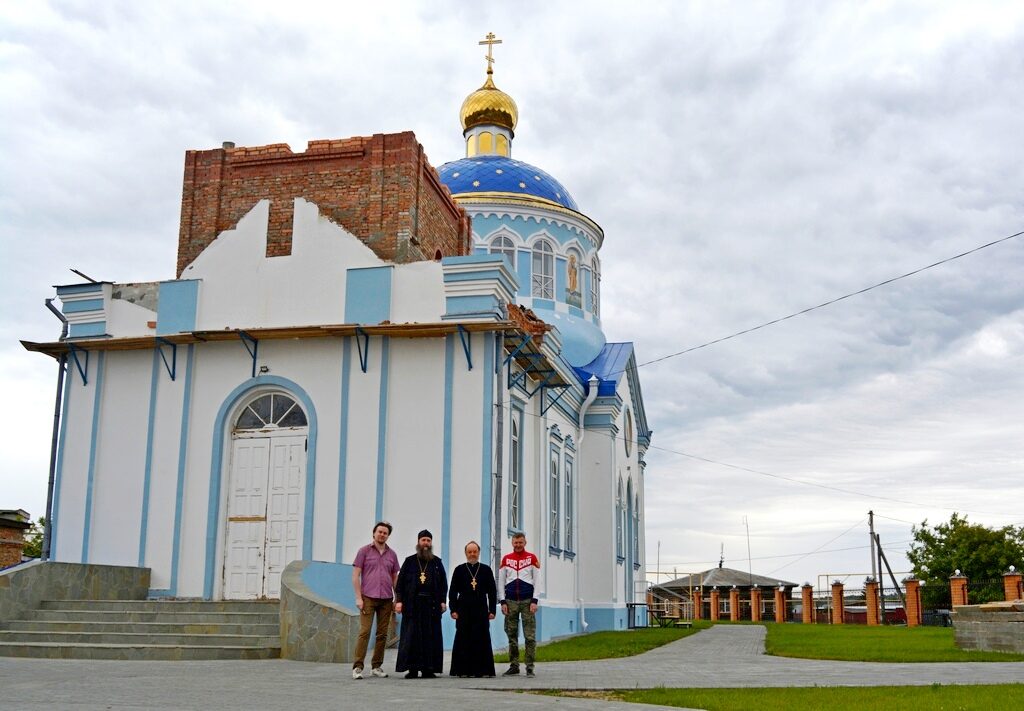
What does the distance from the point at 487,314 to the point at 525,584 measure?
569cm

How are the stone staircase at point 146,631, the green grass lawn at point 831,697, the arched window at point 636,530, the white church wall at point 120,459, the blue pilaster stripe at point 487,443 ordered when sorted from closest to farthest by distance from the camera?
the green grass lawn at point 831,697 → the stone staircase at point 146,631 → the blue pilaster stripe at point 487,443 → the white church wall at point 120,459 → the arched window at point 636,530

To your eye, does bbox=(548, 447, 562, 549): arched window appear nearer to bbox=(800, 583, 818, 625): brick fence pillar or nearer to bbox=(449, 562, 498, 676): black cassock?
bbox=(449, 562, 498, 676): black cassock

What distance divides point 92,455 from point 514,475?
22.1 feet

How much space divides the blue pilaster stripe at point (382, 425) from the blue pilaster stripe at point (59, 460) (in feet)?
17.6

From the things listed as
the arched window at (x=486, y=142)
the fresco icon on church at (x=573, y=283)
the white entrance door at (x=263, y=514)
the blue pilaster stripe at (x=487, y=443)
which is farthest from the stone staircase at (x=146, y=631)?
the arched window at (x=486, y=142)

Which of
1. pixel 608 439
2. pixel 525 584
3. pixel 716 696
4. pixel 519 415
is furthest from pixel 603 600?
pixel 716 696

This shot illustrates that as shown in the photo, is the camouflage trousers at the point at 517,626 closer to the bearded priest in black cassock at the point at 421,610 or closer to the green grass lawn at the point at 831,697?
the bearded priest in black cassock at the point at 421,610

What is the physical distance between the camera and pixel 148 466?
1716cm

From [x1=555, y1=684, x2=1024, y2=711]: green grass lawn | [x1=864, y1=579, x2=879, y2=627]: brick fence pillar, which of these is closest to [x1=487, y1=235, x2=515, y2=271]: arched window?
[x1=864, y1=579, x2=879, y2=627]: brick fence pillar

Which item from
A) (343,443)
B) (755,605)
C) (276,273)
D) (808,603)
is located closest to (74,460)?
(276,273)

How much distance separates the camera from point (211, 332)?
16906 mm

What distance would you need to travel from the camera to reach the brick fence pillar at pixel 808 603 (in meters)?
36.7

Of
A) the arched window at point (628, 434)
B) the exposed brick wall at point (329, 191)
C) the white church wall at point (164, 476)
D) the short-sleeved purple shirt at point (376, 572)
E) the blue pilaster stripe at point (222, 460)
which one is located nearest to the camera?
the short-sleeved purple shirt at point (376, 572)

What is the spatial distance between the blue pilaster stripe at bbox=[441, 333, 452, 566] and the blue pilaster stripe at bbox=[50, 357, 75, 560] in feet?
20.9
